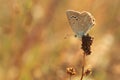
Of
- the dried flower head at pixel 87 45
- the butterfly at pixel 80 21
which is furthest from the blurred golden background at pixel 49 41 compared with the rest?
the dried flower head at pixel 87 45

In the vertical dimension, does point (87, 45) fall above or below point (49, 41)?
above

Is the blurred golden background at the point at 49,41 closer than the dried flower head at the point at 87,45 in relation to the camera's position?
No

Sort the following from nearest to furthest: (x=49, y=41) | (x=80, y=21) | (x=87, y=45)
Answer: (x=87, y=45) → (x=80, y=21) → (x=49, y=41)

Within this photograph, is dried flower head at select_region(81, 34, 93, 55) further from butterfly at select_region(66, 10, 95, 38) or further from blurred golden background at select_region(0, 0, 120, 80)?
blurred golden background at select_region(0, 0, 120, 80)

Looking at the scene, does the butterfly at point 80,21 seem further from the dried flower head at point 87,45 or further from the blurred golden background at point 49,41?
the blurred golden background at point 49,41

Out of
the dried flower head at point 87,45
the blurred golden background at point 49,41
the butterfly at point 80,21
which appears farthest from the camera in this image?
the blurred golden background at point 49,41

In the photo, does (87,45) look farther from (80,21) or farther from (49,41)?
(49,41)

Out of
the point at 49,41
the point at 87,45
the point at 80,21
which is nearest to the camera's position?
the point at 87,45

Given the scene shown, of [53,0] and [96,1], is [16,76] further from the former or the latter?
[96,1]

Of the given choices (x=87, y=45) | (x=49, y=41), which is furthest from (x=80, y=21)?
(x=49, y=41)

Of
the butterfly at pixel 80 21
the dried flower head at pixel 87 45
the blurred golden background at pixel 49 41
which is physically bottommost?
the blurred golden background at pixel 49 41
